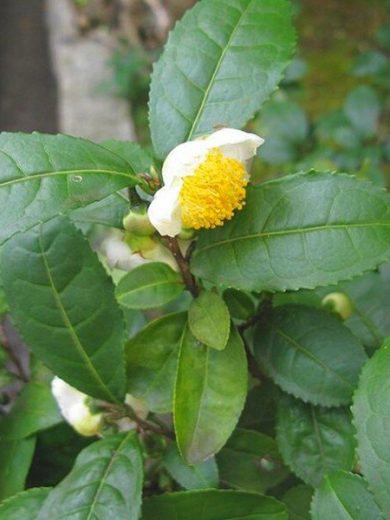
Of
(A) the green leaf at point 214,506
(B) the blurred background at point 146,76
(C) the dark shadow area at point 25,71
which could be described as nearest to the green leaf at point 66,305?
(A) the green leaf at point 214,506

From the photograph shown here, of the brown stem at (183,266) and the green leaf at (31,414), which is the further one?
the green leaf at (31,414)

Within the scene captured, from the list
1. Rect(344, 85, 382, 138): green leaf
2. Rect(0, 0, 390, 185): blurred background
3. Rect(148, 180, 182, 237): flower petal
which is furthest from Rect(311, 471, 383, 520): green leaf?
Rect(344, 85, 382, 138): green leaf

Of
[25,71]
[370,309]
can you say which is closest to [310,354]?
[370,309]

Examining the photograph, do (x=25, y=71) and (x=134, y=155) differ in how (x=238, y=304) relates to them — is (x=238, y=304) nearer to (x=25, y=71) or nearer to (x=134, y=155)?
(x=134, y=155)

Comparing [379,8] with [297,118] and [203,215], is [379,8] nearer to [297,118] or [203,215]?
[297,118]

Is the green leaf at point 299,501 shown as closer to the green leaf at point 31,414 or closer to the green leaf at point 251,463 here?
the green leaf at point 251,463

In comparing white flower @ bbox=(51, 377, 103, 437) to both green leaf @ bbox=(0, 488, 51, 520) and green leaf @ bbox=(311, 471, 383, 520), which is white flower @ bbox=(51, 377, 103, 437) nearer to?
green leaf @ bbox=(0, 488, 51, 520)
